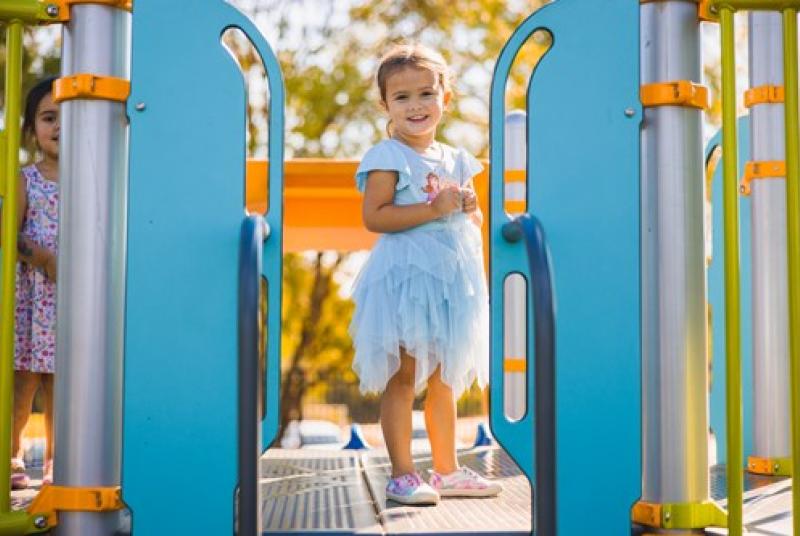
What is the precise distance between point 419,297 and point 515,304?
7.18ft

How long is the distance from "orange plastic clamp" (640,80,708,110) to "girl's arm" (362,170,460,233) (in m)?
0.60

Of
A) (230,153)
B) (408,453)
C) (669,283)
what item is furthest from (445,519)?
(230,153)

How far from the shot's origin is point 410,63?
9.37 feet

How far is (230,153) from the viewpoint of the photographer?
7.80ft

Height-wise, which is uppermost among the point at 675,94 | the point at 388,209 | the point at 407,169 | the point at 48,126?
the point at 48,126

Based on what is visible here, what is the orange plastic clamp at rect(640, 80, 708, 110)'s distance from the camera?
7.90 feet

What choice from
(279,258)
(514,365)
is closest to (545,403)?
(279,258)

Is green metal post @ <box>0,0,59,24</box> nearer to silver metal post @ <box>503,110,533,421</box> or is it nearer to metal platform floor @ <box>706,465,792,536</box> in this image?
metal platform floor @ <box>706,465,792,536</box>

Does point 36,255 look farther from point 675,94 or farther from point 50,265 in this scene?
point 675,94

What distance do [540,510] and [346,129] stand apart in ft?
34.3

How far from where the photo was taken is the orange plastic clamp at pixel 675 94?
2408 mm

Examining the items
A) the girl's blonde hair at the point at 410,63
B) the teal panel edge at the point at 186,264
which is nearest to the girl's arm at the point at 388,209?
the girl's blonde hair at the point at 410,63

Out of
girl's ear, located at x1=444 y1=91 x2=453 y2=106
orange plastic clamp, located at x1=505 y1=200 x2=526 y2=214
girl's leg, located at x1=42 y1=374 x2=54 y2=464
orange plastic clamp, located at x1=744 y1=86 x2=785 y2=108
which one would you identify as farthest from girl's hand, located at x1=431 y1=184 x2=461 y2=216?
orange plastic clamp, located at x1=505 y1=200 x2=526 y2=214

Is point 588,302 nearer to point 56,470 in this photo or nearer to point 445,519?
point 445,519
